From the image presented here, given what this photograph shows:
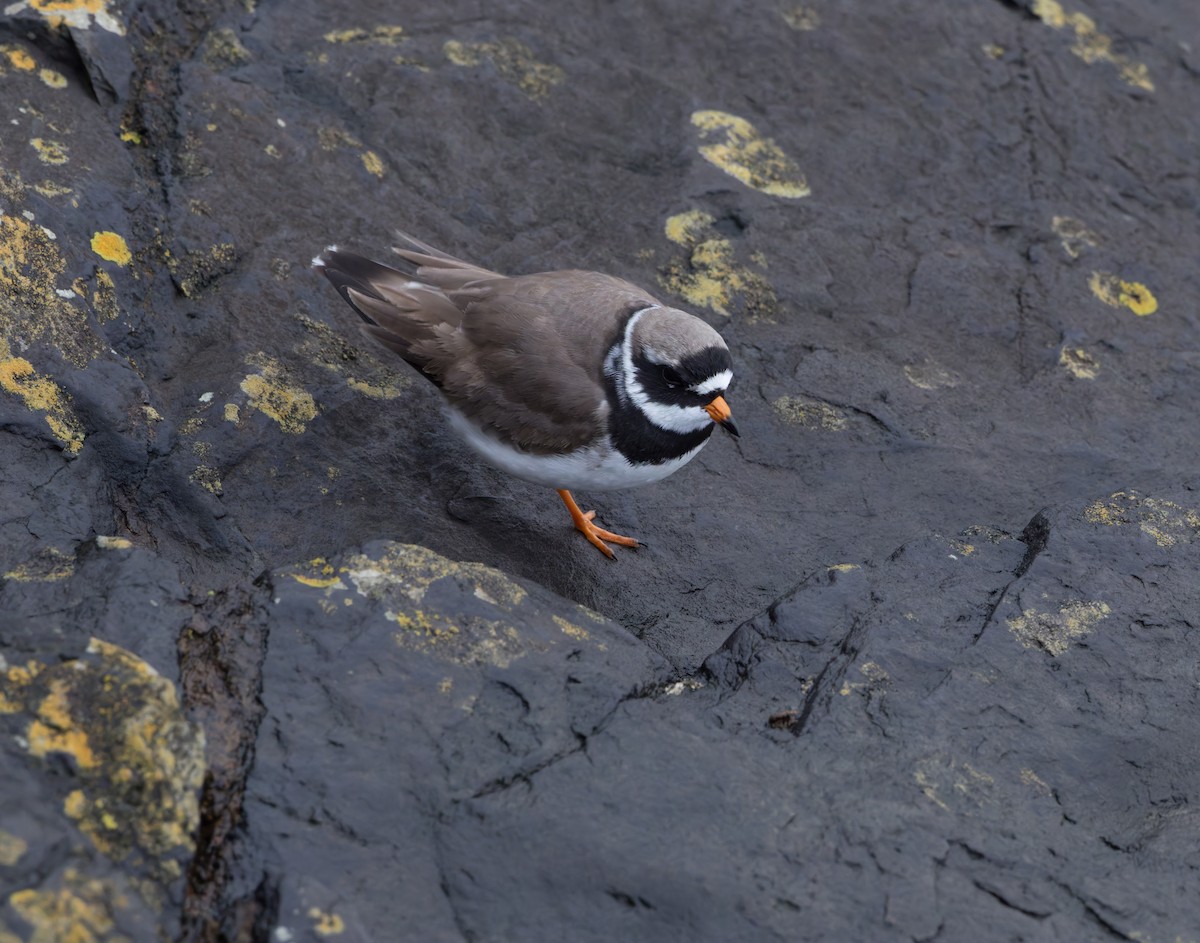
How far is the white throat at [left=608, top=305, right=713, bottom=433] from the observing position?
590 centimetres

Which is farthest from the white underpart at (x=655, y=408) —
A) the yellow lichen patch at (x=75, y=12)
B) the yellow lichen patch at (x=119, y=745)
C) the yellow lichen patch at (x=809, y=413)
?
the yellow lichen patch at (x=75, y=12)

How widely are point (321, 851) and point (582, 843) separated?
834 mm

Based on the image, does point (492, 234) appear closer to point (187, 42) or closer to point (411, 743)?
point (187, 42)

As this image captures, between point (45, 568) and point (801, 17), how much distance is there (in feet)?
22.6

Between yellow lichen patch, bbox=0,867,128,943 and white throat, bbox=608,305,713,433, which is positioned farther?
white throat, bbox=608,305,713,433

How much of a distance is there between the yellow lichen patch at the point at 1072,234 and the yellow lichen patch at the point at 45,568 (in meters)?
6.48

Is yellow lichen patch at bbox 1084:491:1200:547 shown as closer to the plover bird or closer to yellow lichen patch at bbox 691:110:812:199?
the plover bird

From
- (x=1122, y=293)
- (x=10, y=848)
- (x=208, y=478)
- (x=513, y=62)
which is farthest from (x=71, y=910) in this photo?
(x=1122, y=293)

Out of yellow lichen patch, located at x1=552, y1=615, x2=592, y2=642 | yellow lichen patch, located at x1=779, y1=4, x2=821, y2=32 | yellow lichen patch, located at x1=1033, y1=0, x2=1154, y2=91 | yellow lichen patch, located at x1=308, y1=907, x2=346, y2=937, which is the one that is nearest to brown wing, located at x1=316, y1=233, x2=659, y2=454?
yellow lichen patch, located at x1=552, y1=615, x2=592, y2=642

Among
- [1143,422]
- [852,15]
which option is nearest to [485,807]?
[1143,422]

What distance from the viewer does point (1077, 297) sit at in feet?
25.0

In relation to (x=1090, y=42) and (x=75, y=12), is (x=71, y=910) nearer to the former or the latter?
(x=75, y=12)

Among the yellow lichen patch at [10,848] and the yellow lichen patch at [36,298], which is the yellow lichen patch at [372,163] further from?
the yellow lichen patch at [10,848]

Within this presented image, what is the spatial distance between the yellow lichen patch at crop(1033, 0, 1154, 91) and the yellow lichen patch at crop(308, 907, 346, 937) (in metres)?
8.61
